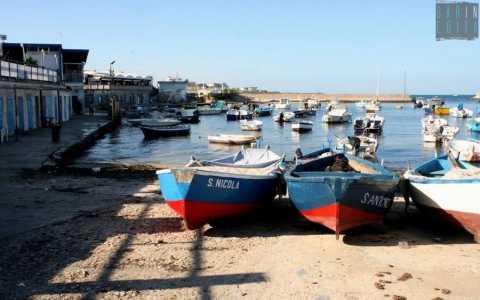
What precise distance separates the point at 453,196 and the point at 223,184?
479 centimetres

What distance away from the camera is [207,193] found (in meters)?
11.4

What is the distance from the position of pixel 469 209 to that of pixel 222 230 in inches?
203

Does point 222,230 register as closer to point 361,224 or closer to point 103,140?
point 361,224

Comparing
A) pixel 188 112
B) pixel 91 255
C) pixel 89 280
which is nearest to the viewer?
pixel 89 280

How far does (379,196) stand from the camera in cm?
1135

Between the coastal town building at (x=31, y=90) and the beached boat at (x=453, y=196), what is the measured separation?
21.7 meters

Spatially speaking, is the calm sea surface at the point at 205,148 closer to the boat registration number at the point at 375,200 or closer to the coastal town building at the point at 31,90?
the coastal town building at the point at 31,90

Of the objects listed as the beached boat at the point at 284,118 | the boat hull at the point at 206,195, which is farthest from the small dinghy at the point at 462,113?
the boat hull at the point at 206,195

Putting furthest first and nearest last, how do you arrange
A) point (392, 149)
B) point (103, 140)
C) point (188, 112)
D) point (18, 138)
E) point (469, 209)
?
1. point (188, 112)
2. point (103, 140)
3. point (392, 149)
4. point (18, 138)
5. point (469, 209)

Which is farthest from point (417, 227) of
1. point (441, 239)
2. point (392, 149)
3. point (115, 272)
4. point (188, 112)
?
point (188, 112)

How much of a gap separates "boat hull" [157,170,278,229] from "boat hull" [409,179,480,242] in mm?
3835

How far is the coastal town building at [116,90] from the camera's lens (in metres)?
80.8

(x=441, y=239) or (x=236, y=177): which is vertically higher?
(x=236, y=177)

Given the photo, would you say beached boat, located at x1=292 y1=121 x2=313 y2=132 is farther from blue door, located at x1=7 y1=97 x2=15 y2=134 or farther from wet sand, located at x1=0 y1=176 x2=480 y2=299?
wet sand, located at x1=0 y1=176 x2=480 y2=299
